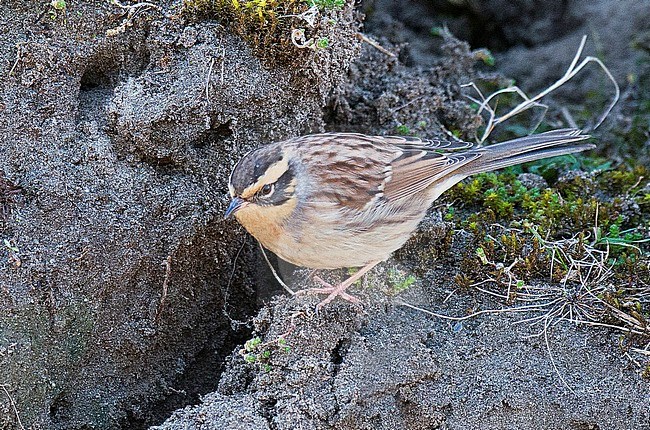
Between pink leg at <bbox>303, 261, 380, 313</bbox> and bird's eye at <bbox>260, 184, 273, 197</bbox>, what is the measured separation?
0.62 m

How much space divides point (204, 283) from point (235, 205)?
945 millimetres

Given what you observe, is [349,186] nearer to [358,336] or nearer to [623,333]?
[358,336]

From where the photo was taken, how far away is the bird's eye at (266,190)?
429cm

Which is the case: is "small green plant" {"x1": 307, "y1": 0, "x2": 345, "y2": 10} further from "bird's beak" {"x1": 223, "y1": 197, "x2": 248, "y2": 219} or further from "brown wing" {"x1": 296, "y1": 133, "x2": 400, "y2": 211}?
"bird's beak" {"x1": 223, "y1": 197, "x2": 248, "y2": 219}

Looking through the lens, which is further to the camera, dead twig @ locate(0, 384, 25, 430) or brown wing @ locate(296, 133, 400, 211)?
brown wing @ locate(296, 133, 400, 211)

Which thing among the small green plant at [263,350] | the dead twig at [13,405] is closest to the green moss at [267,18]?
the small green plant at [263,350]

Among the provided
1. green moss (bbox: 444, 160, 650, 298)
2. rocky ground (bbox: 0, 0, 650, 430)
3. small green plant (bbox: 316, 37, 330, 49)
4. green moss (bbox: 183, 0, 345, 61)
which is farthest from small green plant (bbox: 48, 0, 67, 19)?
green moss (bbox: 444, 160, 650, 298)

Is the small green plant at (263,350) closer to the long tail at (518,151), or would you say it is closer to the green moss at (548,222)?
the green moss at (548,222)

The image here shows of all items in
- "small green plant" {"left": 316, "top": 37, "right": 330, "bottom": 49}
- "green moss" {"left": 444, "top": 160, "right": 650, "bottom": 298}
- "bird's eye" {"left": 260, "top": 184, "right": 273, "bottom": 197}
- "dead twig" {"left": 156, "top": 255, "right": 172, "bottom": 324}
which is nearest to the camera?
"bird's eye" {"left": 260, "top": 184, "right": 273, "bottom": 197}

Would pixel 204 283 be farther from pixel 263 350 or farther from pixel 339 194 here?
pixel 339 194

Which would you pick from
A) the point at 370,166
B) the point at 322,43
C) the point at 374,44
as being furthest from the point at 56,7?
the point at 374,44

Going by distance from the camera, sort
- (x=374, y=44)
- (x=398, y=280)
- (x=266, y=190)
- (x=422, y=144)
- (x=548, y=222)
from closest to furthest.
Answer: (x=266, y=190)
(x=398, y=280)
(x=422, y=144)
(x=548, y=222)
(x=374, y=44)

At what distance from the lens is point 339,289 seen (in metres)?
4.53

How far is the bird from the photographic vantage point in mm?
4332
